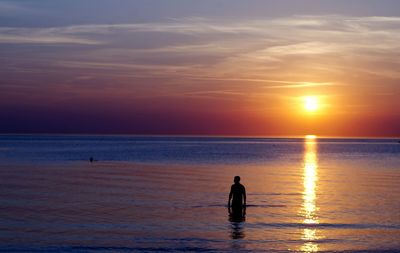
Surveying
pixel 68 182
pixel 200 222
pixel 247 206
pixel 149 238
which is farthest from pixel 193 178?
pixel 149 238

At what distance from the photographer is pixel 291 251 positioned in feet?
63.2

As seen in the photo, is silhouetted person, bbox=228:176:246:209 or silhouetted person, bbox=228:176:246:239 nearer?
silhouetted person, bbox=228:176:246:239

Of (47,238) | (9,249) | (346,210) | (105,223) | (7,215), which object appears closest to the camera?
(9,249)

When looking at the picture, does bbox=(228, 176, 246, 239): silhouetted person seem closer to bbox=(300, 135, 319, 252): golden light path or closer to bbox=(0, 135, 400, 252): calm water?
bbox=(0, 135, 400, 252): calm water

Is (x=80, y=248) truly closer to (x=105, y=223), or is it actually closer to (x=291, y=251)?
(x=105, y=223)

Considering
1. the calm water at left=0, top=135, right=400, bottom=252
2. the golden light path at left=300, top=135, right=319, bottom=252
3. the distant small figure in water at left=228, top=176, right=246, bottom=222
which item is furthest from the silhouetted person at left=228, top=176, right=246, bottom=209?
the golden light path at left=300, top=135, right=319, bottom=252

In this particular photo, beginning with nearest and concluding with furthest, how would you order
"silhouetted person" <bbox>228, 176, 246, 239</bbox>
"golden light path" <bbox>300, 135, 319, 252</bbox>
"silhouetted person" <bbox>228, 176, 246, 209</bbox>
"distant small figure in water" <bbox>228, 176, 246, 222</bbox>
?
"golden light path" <bbox>300, 135, 319, 252</bbox>
"silhouetted person" <bbox>228, 176, 246, 239</bbox>
"distant small figure in water" <bbox>228, 176, 246, 222</bbox>
"silhouetted person" <bbox>228, 176, 246, 209</bbox>

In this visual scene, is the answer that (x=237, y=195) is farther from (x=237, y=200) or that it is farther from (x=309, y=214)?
(x=309, y=214)

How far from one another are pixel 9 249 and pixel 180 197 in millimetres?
15291

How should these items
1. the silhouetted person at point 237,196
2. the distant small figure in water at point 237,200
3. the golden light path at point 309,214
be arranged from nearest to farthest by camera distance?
the golden light path at point 309,214 < the distant small figure in water at point 237,200 < the silhouetted person at point 237,196

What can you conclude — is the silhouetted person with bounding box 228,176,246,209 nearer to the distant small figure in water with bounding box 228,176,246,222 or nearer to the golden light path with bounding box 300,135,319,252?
the distant small figure in water with bounding box 228,176,246,222

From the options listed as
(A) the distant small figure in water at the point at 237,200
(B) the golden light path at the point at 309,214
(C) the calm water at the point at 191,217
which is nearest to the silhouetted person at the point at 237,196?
(A) the distant small figure in water at the point at 237,200

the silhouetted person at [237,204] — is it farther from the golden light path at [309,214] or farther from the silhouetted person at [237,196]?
the golden light path at [309,214]

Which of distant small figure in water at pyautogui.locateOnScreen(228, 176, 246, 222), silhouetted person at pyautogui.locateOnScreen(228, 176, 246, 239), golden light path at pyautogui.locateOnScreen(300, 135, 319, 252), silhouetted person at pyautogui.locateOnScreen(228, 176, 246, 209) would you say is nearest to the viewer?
golden light path at pyautogui.locateOnScreen(300, 135, 319, 252)
